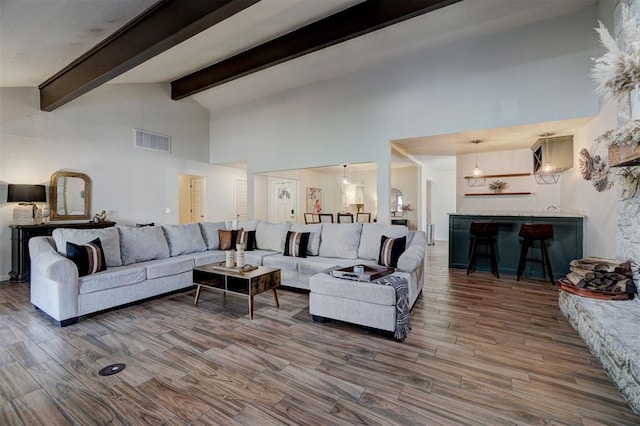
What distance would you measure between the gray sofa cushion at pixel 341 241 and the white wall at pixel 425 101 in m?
1.51

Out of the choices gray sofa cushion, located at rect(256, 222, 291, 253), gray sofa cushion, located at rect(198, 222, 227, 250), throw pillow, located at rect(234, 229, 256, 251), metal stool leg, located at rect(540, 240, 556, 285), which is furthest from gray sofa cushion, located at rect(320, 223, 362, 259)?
metal stool leg, located at rect(540, 240, 556, 285)

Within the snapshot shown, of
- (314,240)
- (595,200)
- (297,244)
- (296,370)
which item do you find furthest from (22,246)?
(595,200)

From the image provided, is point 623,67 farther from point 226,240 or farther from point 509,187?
point 226,240

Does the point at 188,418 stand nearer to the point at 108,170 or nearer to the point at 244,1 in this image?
the point at 244,1

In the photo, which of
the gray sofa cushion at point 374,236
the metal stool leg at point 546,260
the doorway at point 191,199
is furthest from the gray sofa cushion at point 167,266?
the metal stool leg at point 546,260

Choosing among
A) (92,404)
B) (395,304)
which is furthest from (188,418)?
(395,304)

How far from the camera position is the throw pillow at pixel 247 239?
197 inches

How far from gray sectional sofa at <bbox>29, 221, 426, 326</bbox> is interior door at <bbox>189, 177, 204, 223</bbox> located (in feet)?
10.0

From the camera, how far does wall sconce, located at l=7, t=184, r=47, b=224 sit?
4.60 m

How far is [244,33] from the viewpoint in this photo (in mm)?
4730

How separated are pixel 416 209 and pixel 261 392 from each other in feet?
28.2

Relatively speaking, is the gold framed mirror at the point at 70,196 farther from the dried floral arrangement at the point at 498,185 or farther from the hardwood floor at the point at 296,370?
the dried floral arrangement at the point at 498,185

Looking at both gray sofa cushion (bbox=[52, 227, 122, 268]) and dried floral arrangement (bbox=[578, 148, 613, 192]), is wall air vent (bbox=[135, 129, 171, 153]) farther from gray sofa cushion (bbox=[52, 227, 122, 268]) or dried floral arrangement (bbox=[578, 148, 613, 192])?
dried floral arrangement (bbox=[578, 148, 613, 192])

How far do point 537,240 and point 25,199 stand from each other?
822 centimetres
